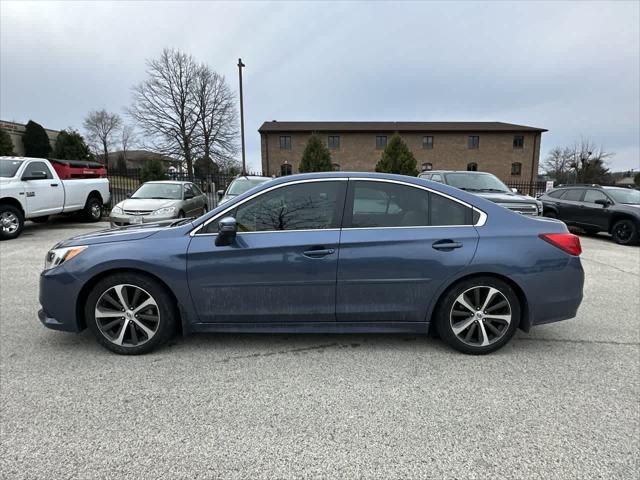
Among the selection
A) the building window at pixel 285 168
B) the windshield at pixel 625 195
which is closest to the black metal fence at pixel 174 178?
the windshield at pixel 625 195

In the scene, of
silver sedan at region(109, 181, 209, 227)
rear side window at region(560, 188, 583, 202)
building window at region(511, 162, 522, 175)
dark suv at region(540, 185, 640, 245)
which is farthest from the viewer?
building window at region(511, 162, 522, 175)

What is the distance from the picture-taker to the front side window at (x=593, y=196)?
35.0 feet

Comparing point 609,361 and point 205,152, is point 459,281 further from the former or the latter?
point 205,152

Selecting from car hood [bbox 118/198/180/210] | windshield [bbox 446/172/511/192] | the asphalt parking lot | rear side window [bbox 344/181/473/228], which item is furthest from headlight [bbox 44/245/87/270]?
windshield [bbox 446/172/511/192]

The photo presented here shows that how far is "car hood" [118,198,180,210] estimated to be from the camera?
29.9 feet

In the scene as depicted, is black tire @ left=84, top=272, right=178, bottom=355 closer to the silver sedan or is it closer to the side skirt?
the side skirt

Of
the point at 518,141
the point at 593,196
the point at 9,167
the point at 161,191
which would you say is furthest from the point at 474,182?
the point at 518,141

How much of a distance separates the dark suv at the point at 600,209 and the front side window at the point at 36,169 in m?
15.1

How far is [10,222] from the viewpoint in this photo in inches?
357

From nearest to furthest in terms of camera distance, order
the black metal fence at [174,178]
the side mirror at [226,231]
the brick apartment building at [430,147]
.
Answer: the side mirror at [226,231]
the black metal fence at [174,178]
the brick apartment building at [430,147]

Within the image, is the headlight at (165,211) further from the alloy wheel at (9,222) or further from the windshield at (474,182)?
the windshield at (474,182)

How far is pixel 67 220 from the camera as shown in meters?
12.8

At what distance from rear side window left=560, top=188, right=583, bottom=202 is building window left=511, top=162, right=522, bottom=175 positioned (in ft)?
114

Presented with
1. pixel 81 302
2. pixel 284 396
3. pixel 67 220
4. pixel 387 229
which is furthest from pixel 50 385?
pixel 67 220
